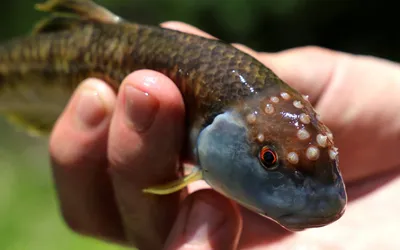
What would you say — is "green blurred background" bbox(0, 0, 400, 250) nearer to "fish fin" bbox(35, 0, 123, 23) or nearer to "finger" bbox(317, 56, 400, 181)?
"fish fin" bbox(35, 0, 123, 23)

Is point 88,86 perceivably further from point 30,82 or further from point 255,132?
point 255,132

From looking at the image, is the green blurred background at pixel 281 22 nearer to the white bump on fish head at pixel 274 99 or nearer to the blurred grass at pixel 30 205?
the blurred grass at pixel 30 205

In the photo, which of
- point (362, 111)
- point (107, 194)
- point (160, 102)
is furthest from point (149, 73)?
point (362, 111)

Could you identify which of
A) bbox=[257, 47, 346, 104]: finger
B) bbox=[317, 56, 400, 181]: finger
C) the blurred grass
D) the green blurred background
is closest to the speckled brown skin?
bbox=[257, 47, 346, 104]: finger

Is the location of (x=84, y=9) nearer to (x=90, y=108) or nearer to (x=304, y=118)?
(x=90, y=108)

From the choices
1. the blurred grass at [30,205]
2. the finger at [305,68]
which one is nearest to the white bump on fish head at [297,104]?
the finger at [305,68]

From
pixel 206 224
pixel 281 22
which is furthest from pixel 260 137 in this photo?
pixel 281 22
